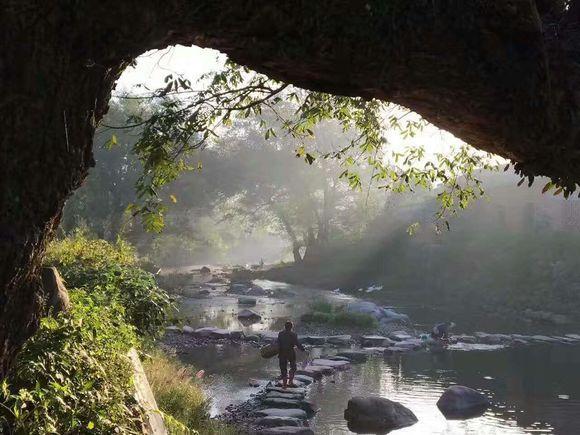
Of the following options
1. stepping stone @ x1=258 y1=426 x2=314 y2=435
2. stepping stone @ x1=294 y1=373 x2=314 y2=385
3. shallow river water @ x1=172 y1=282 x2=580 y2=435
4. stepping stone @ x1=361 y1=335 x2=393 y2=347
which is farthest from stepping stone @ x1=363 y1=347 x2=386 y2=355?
stepping stone @ x1=258 y1=426 x2=314 y2=435

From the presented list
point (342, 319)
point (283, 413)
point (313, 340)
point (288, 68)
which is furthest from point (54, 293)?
point (342, 319)

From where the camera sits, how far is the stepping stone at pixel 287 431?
11.2 m

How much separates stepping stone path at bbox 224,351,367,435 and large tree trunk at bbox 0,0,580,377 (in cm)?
894

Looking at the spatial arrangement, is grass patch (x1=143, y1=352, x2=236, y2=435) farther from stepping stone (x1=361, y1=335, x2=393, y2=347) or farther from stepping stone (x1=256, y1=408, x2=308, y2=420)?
stepping stone (x1=361, y1=335, x2=393, y2=347)

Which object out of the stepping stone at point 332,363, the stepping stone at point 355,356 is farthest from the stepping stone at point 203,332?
the stepping stone at point 332,363

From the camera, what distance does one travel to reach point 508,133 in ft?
11.9

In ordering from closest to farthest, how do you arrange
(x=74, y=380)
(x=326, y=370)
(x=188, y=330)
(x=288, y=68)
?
1. (x=288, y=68)
2. (x=74, y=380)
3. (x=326, y=370)
4. (x=188, y=330)

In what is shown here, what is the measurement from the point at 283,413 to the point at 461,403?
13.4 feet

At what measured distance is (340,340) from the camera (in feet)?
74.7

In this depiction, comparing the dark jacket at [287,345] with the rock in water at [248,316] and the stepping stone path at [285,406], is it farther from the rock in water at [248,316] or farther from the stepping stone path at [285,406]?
the rock in water at [248,316]

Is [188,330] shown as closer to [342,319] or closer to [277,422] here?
[342,319]

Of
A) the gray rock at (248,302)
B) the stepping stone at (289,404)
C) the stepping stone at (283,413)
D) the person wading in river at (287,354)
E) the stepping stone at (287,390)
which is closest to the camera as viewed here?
the stepping stone at (283,413)

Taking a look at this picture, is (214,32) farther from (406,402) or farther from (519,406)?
(519,406)

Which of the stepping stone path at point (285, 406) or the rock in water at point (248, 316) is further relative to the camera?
the rock in water at point (248, 316)
